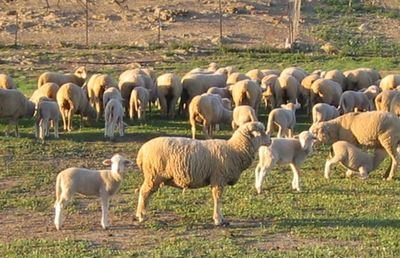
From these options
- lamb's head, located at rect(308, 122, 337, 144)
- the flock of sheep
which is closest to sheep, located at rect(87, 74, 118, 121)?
the flock of sheep

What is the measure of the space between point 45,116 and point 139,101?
11.5ft

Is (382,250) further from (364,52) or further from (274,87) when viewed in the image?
(364,52)

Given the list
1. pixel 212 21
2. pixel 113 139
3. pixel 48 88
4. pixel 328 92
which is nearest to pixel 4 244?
pixel 113 139

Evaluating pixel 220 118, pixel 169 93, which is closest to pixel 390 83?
pixel 169 93

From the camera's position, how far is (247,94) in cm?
2342

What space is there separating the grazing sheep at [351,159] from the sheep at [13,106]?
8.56m

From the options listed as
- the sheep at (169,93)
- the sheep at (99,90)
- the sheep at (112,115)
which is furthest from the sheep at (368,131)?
the sheep at (99,90)

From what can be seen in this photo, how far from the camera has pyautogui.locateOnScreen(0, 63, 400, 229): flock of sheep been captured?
43.6 feet

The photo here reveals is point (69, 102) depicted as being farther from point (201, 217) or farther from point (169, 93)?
point (201, 217)

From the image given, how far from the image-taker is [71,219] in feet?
45.1

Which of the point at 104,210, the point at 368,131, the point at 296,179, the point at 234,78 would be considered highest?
the point at 234,78

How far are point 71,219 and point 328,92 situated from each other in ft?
40.4

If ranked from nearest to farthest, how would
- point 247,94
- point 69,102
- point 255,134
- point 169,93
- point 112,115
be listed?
point 255,134, point 112,115, point 69,102, point 247,94, point 169,93

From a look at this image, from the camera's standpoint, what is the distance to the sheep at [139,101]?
935 inches
